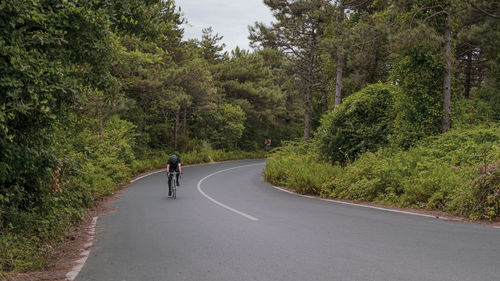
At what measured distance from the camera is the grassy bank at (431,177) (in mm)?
9172

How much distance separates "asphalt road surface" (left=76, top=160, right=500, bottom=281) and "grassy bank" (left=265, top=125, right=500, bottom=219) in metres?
1.20

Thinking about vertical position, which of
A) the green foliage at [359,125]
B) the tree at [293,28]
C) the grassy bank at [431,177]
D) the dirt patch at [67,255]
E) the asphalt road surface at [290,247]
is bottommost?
the dirt patch at [67,255]

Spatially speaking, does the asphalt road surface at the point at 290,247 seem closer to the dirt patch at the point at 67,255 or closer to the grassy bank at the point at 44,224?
the dirt patch at the point at 67,255

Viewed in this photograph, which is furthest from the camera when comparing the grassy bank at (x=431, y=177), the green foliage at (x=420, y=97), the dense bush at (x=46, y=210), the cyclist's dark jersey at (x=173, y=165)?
the green foliage at (x=420, y=97)

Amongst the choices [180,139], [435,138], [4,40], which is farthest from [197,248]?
[180,139]

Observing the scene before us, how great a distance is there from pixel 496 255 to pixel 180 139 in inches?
1422

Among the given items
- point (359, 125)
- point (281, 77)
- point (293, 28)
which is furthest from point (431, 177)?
point (281, 77)

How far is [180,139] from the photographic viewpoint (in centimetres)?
A: 4009

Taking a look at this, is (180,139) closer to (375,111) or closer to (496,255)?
(375,111)

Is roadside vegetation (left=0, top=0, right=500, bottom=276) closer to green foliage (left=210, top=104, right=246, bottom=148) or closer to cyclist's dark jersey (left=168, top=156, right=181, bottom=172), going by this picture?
cyclist's dark jersey (left=168, top=156, right=181, bottom=172)

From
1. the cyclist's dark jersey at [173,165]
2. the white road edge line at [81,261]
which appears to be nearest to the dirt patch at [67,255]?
the white road edge line at [81,261]

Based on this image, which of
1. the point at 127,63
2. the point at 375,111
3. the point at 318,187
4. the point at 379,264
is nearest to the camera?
the point at 379,264

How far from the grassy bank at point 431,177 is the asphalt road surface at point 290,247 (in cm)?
120

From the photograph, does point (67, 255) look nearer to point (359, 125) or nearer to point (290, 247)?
point (290, 247)
